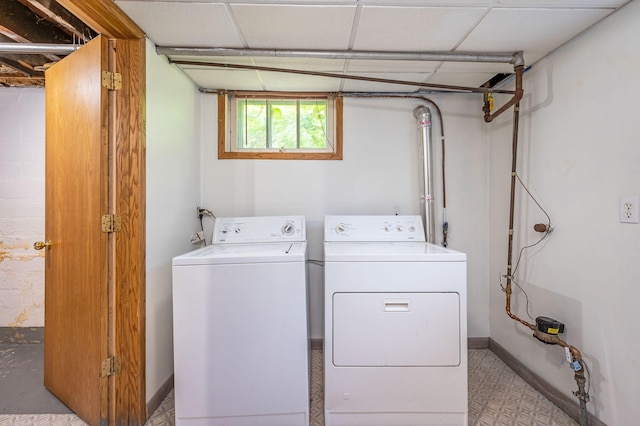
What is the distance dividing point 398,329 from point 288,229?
998 mm

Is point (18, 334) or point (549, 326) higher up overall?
point (549, 326)

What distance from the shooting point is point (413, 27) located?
1.42m

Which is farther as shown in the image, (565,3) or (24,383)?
(24,383)

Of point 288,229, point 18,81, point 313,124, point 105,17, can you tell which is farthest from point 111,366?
point 18,81

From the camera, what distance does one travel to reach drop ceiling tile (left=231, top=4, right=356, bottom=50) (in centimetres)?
130

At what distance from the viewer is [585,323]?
1.44 meters

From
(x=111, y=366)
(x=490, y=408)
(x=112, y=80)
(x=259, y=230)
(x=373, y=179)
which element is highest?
Answer: (x=112, y=80)

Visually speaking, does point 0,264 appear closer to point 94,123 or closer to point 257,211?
point 94,123

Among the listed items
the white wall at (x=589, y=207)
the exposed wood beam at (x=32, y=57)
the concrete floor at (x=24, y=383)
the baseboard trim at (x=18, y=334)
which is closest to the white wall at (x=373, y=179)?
the white wall at (x=589, y=207)

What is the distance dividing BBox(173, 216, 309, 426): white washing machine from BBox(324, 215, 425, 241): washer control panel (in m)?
0.64

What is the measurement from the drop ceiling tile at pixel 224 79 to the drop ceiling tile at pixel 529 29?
1438 millimetres

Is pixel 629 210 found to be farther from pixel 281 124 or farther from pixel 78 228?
pixel 78 228

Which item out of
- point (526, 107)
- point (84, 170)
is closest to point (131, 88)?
point (84, 170)

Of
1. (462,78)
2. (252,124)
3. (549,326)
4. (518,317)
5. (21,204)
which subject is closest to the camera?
(549,326)
